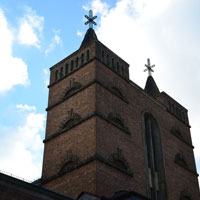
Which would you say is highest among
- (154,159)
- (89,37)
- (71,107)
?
(89,37)

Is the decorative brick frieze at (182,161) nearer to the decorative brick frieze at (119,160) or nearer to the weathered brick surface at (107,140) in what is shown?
the weathered brick surface at (107,140)

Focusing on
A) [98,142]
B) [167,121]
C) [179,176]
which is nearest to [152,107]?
[167,121]

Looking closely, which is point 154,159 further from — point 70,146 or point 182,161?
point 70,146

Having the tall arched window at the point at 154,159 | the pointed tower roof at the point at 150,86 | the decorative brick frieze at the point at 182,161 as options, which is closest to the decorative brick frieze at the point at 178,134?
the decorative brick frieze at the point at 182,161

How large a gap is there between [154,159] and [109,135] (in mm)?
5004

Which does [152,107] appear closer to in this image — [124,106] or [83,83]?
→ [124,106]

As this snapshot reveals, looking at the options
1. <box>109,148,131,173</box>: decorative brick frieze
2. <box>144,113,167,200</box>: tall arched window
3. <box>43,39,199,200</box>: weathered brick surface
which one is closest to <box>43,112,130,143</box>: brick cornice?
<box>43,39,199,200</box>: weathered brick surface

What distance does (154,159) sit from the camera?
1131 inches

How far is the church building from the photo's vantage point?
23891mm

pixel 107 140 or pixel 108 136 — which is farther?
pixel 108 136

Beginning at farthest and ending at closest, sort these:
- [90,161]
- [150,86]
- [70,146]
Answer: [150,86]
[70,146]
[90,161]

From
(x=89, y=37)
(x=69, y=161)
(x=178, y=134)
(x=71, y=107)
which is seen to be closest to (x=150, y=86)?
(x=178, y=134)

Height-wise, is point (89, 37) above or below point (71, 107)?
above

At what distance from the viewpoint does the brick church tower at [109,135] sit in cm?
2397
